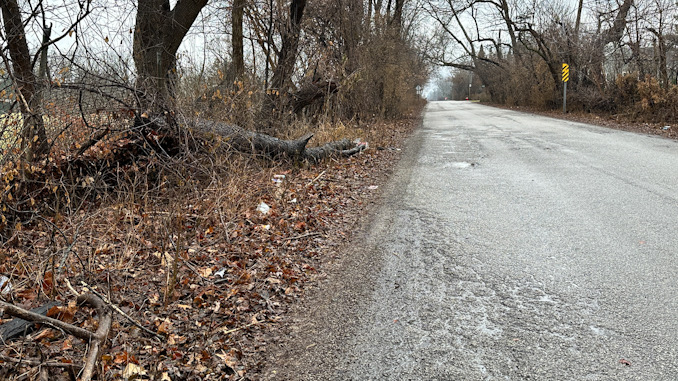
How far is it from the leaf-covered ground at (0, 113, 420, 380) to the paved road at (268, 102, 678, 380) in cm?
37

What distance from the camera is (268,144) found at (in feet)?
27.1

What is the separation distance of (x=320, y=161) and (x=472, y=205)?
3.78 meters

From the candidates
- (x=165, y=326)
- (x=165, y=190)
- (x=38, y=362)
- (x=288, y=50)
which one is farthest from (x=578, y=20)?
(x=38, y=362)

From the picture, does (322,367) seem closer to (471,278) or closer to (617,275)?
(471,278)

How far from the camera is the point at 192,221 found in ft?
18.0

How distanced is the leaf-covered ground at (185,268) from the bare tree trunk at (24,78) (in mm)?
773

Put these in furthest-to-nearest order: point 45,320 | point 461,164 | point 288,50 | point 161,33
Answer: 1. point 288,50
2. point 461,164
3. point 161,33
4. point 45,320

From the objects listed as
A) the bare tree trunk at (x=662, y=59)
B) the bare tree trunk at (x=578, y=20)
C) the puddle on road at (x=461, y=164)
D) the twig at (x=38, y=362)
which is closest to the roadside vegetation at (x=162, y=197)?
the twig at (x=38, y=362)

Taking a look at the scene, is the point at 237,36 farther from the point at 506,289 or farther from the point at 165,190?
the point at 506,289

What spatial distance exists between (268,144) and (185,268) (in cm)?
428

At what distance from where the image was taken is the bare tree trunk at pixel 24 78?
18.2ft

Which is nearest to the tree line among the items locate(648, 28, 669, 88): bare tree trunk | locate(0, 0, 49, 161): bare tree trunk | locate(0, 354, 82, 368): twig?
locate(0, 0, 49, 161): bare tree trunk

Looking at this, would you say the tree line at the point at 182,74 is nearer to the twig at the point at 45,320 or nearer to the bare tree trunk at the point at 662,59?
the twig at the point at 45,320

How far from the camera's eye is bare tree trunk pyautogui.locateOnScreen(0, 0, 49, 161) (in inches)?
218
